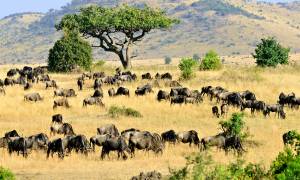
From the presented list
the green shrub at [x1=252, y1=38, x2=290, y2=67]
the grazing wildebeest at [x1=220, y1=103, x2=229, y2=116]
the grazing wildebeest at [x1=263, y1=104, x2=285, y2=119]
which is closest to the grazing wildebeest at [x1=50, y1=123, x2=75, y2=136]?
the grazing wildebeest at [x1=220, y1=103, x2=229, y2=116]

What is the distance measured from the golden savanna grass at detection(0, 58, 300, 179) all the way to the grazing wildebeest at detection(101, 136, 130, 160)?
0.41m

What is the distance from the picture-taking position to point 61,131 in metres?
31.2

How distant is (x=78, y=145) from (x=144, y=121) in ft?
33.8

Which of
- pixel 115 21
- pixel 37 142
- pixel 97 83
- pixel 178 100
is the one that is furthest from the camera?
pixel 115 21

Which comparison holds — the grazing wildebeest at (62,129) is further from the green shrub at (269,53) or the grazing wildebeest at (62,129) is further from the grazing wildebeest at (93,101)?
the green shrub at (269,53)

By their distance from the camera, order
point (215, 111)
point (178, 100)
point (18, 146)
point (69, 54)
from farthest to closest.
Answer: point (69, 54), point (178, 100), point (215, 111), point (18, 146)

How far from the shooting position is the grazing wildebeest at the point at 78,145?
2638 centimetres

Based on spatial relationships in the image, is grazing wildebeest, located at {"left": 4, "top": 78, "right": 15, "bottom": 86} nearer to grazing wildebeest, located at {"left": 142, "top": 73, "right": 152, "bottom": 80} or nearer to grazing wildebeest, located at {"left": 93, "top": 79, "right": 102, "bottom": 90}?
grazing wildebeest, located at {"left": 93, "top": 79, "right": 102, "bottom": 90}

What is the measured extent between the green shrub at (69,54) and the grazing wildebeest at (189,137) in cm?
4125

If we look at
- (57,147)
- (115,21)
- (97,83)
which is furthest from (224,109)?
(115,21)

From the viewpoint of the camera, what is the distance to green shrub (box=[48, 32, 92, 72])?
6869 centimetres

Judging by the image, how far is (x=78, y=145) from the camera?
86.6 ft

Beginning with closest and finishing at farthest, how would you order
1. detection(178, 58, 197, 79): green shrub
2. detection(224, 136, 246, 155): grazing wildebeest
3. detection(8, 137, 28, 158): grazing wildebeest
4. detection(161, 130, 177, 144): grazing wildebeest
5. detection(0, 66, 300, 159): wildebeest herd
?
detection(0, 66, 300, 159): wildebeest herd < detection(8, 137, 28, 158): grazing wildebeest < detection(224, 136, 246, 155): grazing wildebeest < detection(161, 130, 177, 144): grazing wildebeest < detection(178, 58, 197, 79): green shrub

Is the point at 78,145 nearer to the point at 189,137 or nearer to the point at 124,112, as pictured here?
the point at 189,137
